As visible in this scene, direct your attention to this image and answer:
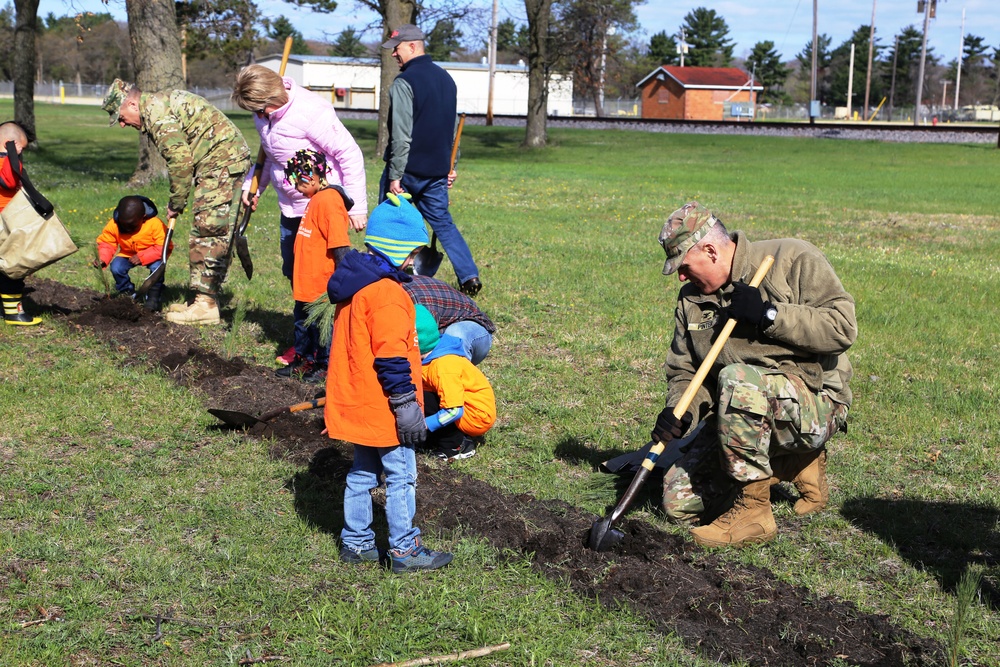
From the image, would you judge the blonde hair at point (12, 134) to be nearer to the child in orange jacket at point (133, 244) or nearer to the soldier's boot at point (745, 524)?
the child in orange jacket at point (133, 244)

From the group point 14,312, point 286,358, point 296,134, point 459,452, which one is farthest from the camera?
point 14,312

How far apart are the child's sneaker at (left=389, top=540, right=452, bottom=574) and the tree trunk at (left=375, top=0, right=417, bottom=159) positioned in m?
14.0

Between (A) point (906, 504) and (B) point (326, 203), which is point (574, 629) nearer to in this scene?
(A) point (906, 504)

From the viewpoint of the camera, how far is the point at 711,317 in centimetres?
479

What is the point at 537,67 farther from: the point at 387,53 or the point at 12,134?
the point at 12,134

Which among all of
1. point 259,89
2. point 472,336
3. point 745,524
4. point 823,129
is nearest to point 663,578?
point 745,524

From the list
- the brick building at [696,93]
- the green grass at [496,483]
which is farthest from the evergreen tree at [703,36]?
the green grass at [496,483]

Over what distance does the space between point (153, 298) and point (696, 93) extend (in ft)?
234

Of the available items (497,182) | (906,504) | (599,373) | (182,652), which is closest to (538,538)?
(182,652)

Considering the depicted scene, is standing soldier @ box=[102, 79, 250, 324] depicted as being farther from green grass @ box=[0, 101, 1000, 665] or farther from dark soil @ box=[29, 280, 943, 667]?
dark soil @ box=[29, 280, 943, 667]

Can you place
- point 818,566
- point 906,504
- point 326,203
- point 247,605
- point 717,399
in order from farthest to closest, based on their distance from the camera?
point 326,203, point 906,504, point 717,399, point 818,566, point 247,605

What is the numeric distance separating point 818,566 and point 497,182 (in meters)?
17.8

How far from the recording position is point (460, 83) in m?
77.3

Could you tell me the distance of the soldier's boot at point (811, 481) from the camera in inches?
191
